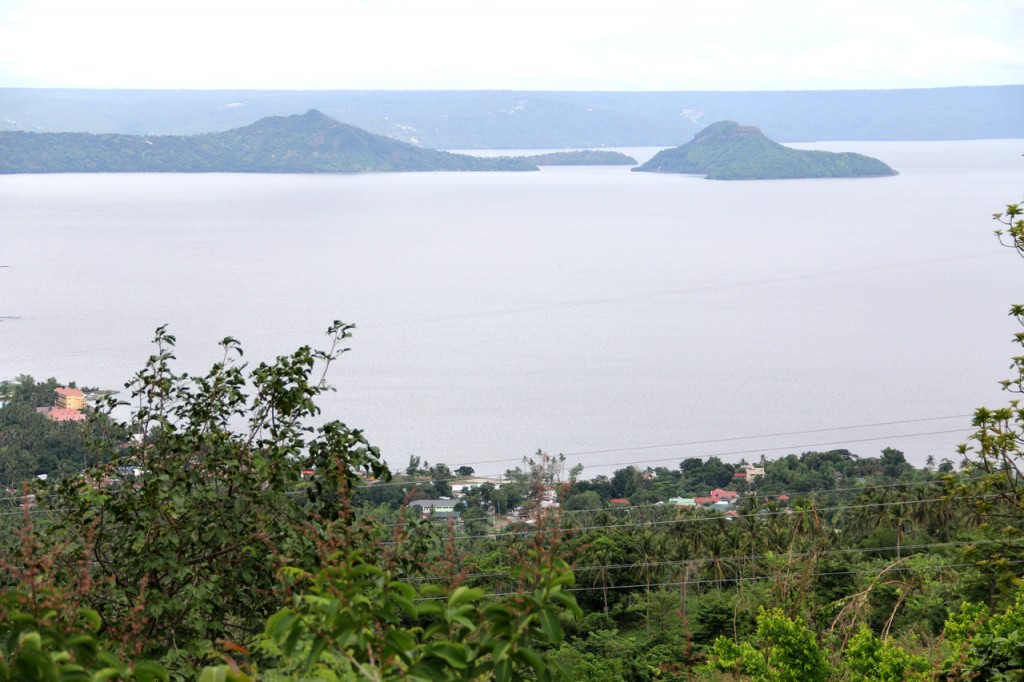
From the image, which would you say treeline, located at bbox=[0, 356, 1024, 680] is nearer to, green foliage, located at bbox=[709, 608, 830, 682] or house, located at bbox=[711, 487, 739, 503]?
green foliage, located at bbox=[709, 608, 830, 682]

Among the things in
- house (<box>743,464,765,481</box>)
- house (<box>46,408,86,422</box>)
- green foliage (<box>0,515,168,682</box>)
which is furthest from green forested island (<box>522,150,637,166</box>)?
green foliage (<box>0,515,168,682</box>)

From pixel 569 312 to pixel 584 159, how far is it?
5430 inches

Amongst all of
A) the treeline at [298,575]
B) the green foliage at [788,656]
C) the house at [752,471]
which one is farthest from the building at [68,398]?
the green foliage at [788,656]

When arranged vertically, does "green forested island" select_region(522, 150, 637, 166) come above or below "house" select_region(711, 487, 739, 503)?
above

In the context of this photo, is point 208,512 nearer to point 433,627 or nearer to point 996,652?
point 433,627

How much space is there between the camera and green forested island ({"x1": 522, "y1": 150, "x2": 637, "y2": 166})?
176075mm

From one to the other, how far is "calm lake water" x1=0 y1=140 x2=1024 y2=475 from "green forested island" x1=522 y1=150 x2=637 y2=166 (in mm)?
70337

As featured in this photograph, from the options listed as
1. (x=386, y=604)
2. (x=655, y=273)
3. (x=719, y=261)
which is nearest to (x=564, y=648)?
(x=386, y=604)

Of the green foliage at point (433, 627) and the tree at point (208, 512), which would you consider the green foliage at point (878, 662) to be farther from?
the green foliage at point (433, 627)

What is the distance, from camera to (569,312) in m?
50.8

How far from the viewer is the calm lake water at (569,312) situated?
34.5m

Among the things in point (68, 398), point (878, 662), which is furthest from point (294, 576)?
point (68, 398)

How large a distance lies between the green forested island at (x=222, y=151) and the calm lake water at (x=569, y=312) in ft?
124

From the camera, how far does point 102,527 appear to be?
4738mm
